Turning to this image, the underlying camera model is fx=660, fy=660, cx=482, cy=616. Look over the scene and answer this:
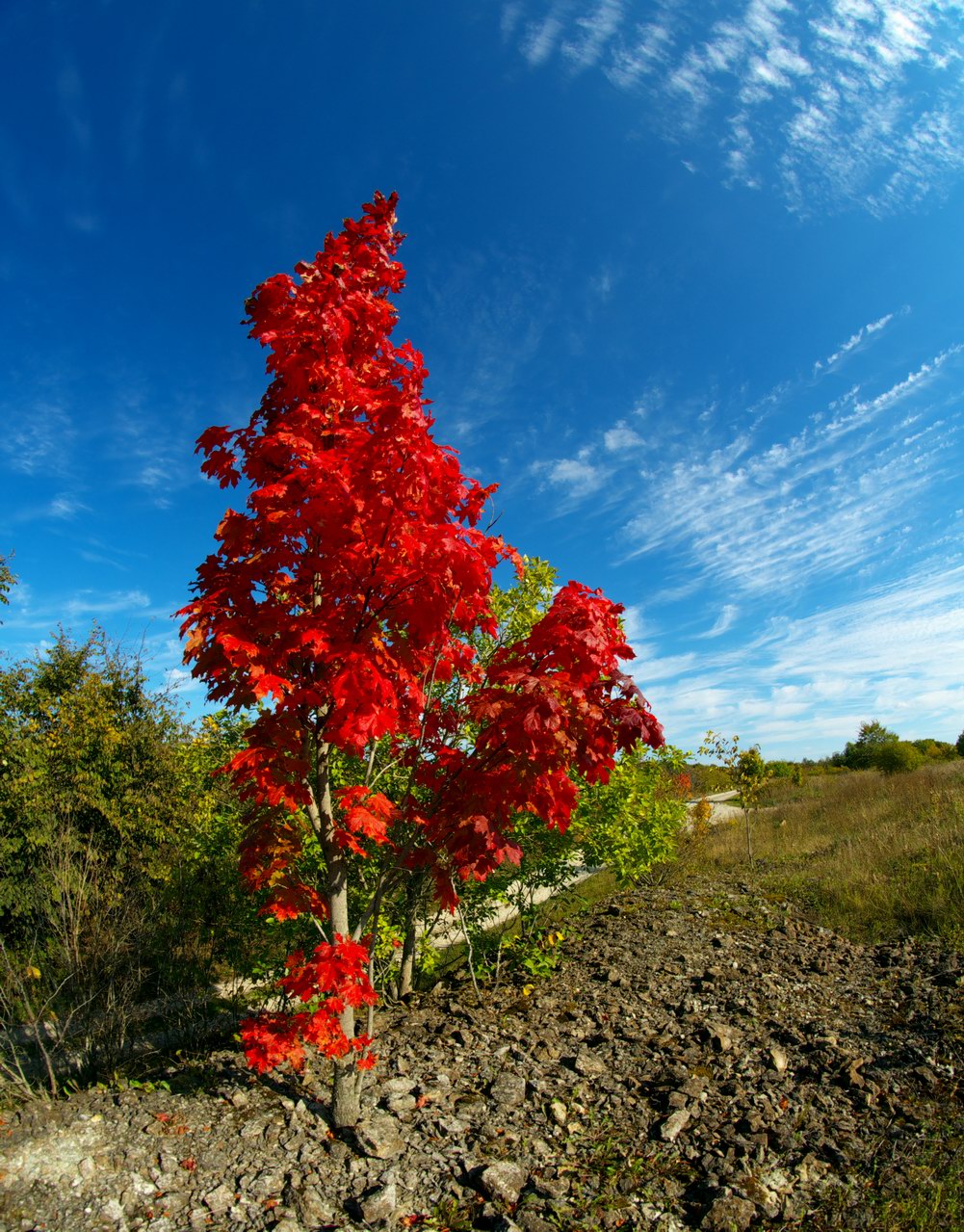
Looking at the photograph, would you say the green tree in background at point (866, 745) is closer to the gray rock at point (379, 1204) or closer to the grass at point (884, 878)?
the grass at point (884, 878)

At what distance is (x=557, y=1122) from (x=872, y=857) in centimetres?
726

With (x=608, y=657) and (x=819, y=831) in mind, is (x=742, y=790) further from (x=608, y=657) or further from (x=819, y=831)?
(x=608, y=657)

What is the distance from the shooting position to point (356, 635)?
11.3 ft

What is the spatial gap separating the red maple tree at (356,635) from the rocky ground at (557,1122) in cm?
54

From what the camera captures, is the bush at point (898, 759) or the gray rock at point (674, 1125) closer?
the gray rock at point (674, 1125)

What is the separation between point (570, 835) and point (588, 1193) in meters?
3.28

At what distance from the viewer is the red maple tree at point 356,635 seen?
3.12m

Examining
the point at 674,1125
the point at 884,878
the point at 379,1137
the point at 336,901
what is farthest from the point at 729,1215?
the point at 884,878

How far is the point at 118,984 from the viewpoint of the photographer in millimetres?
5258

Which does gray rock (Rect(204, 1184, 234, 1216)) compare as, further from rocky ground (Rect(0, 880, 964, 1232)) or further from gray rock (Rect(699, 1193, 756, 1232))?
gray rock (Rect(699, 1193, 756, 1232))

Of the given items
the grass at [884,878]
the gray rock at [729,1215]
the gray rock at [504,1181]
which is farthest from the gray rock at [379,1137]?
the grass at [884,878]

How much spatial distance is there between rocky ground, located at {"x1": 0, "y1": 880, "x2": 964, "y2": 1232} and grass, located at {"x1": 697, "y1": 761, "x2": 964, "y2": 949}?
1212mm

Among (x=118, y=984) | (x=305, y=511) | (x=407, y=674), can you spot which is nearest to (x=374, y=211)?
(x=305, y=511)

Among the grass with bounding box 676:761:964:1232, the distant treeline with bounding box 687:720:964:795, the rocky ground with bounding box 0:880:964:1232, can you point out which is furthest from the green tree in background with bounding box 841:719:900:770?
the rocky ground with bounding box 0:880:964:1232
